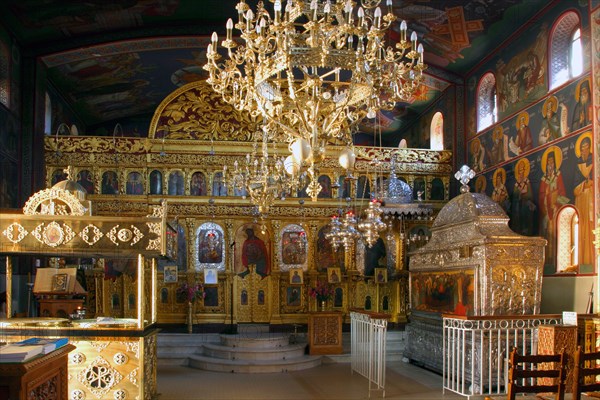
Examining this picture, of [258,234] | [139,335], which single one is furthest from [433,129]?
[139,335]

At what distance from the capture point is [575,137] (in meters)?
11.6

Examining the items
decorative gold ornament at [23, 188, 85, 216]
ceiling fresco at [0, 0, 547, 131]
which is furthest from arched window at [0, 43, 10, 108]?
decorative gold ornament at [23, 188, 85, 216]

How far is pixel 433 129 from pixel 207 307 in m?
9.03

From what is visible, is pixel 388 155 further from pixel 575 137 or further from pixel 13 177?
pixel 13 177

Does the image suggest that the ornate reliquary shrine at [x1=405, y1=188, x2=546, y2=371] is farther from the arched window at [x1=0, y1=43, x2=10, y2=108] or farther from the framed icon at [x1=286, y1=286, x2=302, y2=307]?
the arched window at [x1=0, y1=43, x2=10, y2=108]

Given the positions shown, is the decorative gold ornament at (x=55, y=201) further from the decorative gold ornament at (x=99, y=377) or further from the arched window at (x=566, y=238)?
the arched window at (x=566, y=238)

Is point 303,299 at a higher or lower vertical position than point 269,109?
lower

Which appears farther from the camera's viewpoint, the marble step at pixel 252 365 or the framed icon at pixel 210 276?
the framed icon at pixel 210 276

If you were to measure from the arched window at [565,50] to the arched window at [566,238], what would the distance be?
2.58m

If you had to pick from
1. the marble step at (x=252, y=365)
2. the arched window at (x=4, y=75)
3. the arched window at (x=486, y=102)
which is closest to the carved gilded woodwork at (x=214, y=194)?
the arched window at (x=486, y=102)

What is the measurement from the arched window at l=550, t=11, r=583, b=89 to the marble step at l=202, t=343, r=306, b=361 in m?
7.65

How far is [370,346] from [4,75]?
10387 millimetres

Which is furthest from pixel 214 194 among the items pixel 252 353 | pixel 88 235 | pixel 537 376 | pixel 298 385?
pixel 537 376

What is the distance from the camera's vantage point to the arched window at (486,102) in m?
16.0
